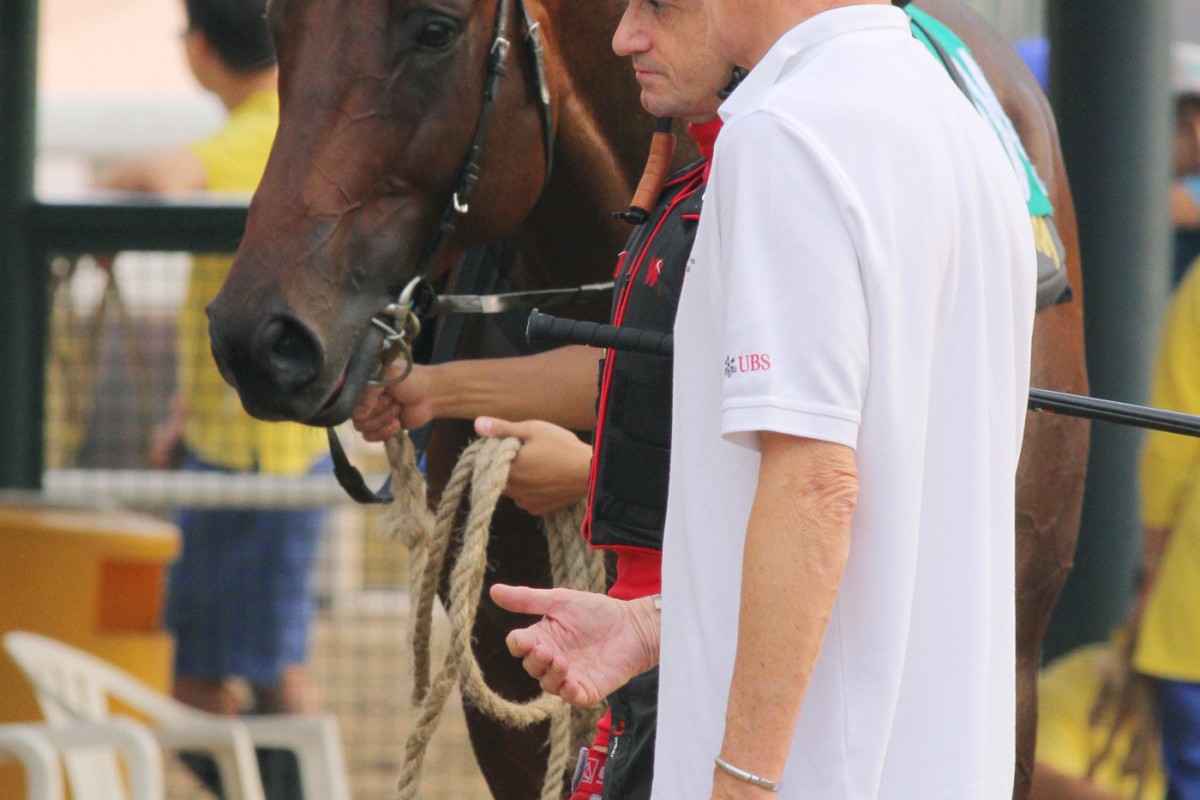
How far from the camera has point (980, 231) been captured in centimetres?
140

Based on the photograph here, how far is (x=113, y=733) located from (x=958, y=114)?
7.04ft

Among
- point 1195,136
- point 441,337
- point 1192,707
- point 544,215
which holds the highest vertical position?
point 1195,136

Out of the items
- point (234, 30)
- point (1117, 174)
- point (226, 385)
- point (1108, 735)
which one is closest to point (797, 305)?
point (1108, 735)

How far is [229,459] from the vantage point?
437cm

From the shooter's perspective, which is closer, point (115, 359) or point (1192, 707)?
point (1192, 707)

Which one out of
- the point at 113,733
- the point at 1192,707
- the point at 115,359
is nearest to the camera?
the point at 113,733

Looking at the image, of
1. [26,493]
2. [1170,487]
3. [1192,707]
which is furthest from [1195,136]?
[26,493]

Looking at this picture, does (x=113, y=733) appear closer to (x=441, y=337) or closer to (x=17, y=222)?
(x=441, y=337)

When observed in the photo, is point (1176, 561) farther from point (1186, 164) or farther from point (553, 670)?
point (553, 670)

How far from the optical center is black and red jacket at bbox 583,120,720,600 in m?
1.68

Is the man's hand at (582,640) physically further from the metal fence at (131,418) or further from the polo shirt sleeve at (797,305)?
the metal fence at (131,418)

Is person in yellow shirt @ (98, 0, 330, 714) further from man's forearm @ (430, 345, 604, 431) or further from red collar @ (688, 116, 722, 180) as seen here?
red collar @ (688, 116, 722, 180)

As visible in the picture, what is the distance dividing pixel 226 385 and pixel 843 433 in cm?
312

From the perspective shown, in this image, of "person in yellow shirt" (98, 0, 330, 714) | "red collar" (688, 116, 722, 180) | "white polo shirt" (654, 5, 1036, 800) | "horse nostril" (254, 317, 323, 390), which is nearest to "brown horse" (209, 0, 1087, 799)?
"horse nostril" (254, 317, 323, 390)
